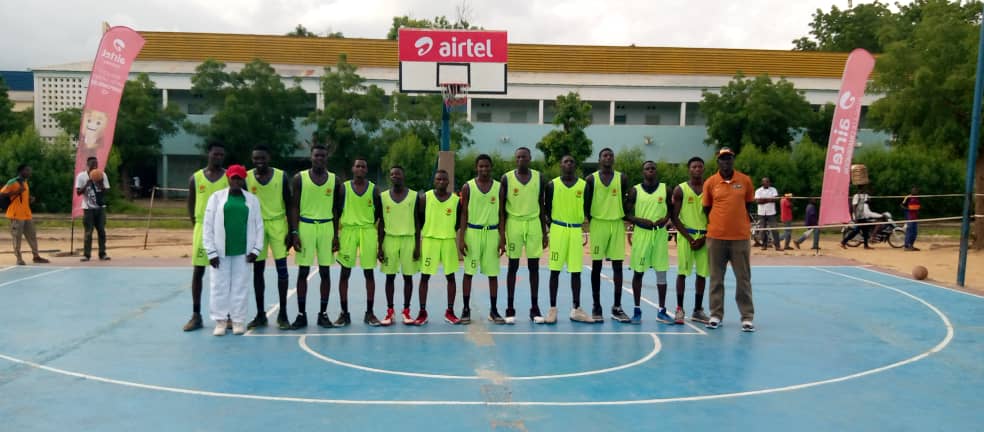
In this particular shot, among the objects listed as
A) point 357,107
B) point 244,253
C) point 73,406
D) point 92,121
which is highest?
point 357,107

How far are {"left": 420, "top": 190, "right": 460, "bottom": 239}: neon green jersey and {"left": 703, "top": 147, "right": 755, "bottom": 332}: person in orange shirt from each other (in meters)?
2.91

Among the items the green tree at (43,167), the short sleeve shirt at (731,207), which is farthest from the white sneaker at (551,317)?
the green tree at (43,167)

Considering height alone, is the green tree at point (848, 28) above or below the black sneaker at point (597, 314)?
above

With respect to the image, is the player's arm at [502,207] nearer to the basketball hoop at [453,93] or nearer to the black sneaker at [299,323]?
the black sneaker at [299,323]

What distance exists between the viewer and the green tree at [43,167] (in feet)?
90.2

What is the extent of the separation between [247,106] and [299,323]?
27291 mm

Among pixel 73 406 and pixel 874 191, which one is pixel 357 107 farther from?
pixel 73 406

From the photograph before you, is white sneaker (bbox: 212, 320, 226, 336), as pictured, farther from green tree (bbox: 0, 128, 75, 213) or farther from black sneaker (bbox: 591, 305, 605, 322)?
green tree (bbox: 0, 128, 75, 213)

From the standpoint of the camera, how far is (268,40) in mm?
39344

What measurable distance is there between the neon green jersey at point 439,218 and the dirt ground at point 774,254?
7730 mm

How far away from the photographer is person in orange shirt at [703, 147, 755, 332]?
→ 8.60 metres

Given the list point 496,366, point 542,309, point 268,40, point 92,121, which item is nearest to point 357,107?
point 268,40

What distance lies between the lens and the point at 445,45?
47.7 feet

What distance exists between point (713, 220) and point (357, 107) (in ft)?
90.2
